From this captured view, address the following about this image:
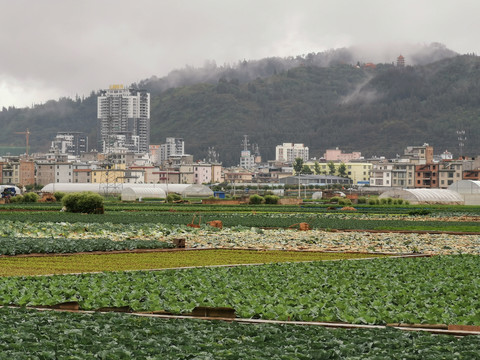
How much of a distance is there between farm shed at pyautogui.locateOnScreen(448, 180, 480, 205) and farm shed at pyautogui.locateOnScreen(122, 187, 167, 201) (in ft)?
136

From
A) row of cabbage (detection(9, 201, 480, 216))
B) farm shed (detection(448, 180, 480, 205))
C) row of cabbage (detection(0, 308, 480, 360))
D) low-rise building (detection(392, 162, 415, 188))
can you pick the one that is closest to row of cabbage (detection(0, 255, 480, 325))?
row of cabbage (detection(0, 308, 480, 360))

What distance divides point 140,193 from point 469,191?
147 ft

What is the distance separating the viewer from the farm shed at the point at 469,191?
96.4m

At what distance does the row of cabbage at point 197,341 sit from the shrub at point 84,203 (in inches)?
1713

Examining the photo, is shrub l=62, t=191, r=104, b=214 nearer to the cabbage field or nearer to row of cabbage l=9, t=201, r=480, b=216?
row of cabbage l=9, t=201, r=480, b=216

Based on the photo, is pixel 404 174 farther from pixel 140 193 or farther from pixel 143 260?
pixel 143 260

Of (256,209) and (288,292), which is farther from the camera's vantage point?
(256,209)

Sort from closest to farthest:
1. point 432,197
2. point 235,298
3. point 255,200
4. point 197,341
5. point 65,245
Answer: point 197,341 < point 235,298 < point 65,245 < point 255,200 < point 432,197

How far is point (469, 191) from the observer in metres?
99.6

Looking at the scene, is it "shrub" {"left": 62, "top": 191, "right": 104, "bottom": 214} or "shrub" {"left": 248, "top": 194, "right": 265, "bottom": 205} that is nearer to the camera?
"shrub" {"left": 62, "top": 191, "right": 104, "bottom": 214}

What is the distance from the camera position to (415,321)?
1543cm

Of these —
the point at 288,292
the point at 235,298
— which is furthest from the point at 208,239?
the point at 235,298

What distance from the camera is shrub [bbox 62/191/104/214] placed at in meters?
58.3

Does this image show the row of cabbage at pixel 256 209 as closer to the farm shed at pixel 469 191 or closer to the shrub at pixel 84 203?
the shrub at pixel 84 203
